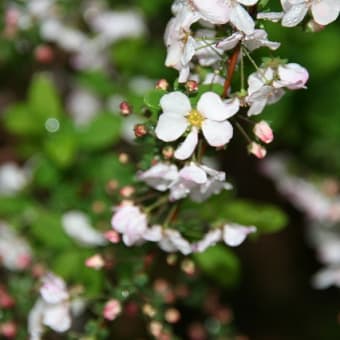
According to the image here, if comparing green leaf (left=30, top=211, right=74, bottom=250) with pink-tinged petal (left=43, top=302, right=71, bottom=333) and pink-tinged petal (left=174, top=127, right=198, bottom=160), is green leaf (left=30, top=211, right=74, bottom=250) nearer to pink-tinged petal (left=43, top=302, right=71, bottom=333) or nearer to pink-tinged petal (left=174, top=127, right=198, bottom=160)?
pink-tinged petal (left=43, top=302, right=71, bottom=333)

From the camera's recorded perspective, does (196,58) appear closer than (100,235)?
Yes

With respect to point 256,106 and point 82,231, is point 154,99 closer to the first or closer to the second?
point 256,106

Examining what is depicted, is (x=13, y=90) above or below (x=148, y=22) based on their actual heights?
below

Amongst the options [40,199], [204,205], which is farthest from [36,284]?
[40,199]

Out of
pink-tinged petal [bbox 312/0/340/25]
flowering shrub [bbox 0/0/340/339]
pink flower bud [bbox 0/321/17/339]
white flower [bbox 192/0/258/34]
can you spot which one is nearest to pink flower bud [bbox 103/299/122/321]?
flowering shrub [bbox 0/0/340/339]

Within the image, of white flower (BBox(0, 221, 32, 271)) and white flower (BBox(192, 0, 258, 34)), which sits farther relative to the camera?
white flower (BBox(0, 221, 32, 271))

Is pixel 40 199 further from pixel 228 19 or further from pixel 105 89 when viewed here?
pixel 228 19

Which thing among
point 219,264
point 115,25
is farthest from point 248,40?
point 115,25
